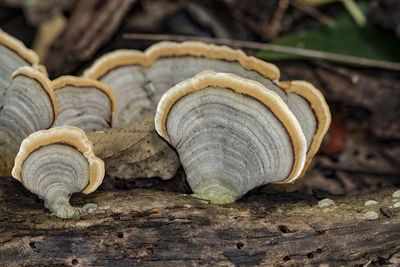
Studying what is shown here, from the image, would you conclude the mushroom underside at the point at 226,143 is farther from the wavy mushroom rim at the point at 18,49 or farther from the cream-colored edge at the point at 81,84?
the wavy mushroom rim at the point at 18,49

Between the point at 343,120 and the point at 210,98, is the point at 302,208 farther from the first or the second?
the point at 343,120

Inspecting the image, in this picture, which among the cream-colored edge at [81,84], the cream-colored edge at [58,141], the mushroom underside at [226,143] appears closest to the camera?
the cream-colored edge at [58,141]

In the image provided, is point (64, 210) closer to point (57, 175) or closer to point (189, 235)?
point (57, 175)

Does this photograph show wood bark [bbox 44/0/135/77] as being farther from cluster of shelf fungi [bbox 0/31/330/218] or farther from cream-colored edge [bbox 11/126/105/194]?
cream-colored edge [bbox 11/126/105/194]

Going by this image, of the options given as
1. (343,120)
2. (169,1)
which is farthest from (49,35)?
(343,120)

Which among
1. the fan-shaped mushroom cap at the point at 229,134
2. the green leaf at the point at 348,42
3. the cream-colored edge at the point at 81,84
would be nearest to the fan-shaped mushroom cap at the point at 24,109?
the cream-colored edge at the point at 81,84

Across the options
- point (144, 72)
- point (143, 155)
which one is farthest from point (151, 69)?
point (143, 155)
